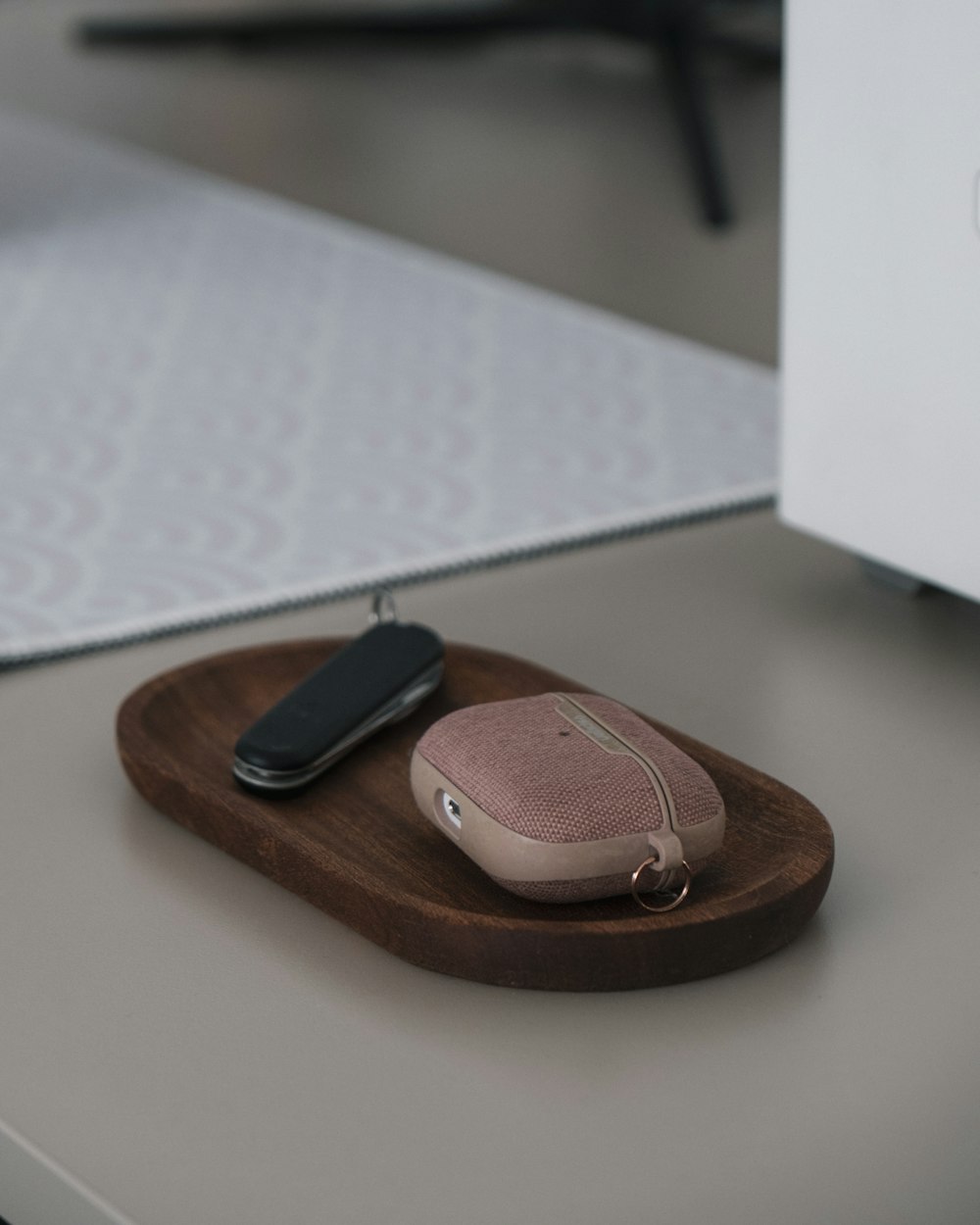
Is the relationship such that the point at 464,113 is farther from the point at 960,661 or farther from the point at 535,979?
the point at 535,979

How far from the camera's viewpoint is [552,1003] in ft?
1.46

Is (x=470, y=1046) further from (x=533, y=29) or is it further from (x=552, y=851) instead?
(x=533, y=29)

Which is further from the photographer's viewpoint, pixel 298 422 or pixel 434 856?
pixel 298 422

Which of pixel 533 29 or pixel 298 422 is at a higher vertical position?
pixel 533 29

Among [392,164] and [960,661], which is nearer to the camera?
[960,661]

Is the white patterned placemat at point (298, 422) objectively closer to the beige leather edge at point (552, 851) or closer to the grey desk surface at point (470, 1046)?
the grey desk surface at point (470, 1046)

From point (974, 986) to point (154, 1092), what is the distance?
23 cm

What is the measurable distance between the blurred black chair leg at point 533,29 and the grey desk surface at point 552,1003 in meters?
1.36

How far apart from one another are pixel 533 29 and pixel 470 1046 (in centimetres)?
267

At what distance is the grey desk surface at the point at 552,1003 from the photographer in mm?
389

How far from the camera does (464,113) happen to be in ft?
8.23

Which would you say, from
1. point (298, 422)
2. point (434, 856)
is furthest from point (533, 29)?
point (434, 856)

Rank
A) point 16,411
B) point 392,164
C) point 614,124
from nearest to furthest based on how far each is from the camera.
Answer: point 16,411, point 392,164, point 614,124

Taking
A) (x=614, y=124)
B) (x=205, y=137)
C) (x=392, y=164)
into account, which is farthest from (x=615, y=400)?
(x=614, y=124)
